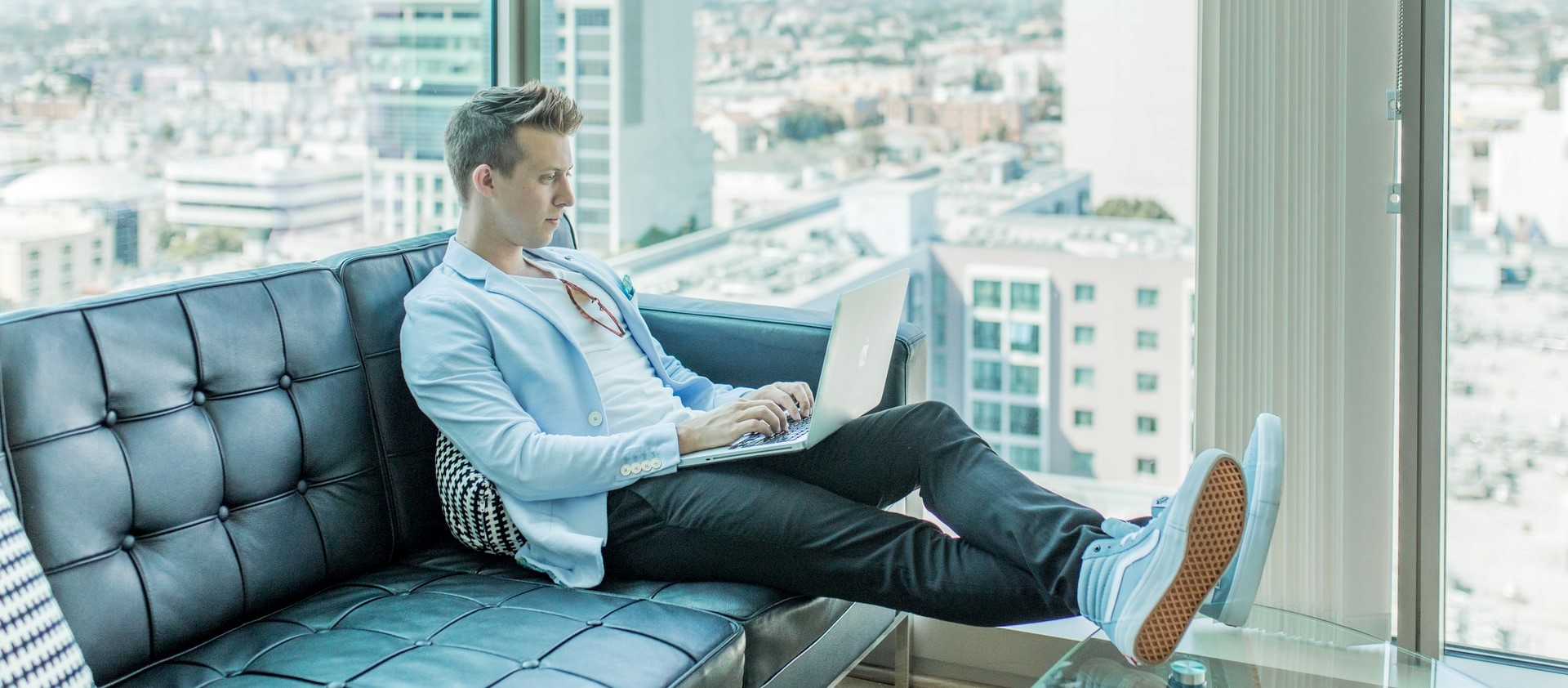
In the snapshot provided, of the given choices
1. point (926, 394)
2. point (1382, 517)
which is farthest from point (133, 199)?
point (1382, 517)

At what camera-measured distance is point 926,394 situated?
2355 mm

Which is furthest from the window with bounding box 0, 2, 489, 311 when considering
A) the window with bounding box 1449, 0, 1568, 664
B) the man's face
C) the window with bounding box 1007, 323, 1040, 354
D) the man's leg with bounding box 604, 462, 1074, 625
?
the window with bounding box 1449, 0, 1568, 664

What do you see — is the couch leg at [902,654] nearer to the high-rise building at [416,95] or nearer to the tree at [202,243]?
the high-rise building at [416,95]

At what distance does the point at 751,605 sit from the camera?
182 centimetres

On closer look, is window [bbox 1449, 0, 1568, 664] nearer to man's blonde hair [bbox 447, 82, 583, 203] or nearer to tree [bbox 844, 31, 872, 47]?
tree [bbox 844, 31, 872, 47]

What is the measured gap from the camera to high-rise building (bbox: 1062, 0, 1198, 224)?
98.4 inches

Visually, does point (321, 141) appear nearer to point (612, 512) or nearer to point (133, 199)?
point (133, 199)

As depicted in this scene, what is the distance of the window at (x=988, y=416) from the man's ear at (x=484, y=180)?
1.19 meters

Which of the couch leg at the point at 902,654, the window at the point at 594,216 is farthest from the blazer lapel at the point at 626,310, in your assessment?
the window at the point at 594,216

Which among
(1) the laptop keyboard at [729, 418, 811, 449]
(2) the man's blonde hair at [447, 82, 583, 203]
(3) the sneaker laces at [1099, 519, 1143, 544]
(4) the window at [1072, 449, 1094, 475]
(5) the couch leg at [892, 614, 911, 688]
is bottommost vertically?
(5) the couch leg at [892, 614, 911, 688]

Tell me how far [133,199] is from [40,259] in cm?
19

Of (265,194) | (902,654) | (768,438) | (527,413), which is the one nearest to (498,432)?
(527,413)

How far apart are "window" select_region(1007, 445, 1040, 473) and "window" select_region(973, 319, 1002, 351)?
0.22 m

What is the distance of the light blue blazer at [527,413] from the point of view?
6.16 feet
